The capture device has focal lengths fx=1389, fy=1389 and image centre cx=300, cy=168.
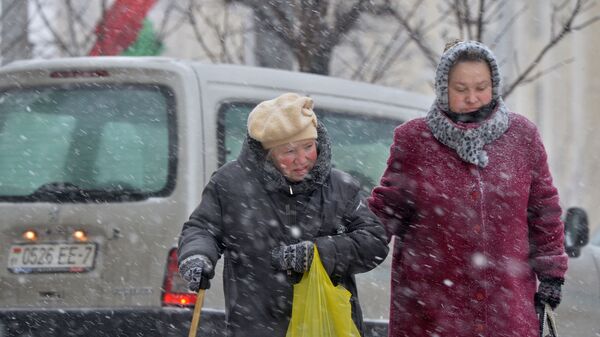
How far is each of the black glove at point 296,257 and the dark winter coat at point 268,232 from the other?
60 mm

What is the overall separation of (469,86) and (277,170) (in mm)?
702

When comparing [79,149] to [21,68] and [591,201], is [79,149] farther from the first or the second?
[591,201]

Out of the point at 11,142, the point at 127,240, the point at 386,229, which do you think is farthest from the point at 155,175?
the point at 386,229

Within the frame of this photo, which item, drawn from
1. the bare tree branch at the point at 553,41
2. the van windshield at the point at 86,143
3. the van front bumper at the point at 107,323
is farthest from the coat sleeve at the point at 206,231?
the bare tree branch at the point at 553,41

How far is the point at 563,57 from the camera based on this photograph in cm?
2839

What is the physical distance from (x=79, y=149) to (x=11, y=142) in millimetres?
417

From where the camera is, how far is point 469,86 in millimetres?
4645

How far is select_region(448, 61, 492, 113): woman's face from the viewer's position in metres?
4.65

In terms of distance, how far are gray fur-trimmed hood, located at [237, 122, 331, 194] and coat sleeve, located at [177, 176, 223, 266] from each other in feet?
0.49

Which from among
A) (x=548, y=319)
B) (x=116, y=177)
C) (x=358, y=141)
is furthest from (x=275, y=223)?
(x=358, y=141)

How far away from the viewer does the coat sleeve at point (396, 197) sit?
4742mm

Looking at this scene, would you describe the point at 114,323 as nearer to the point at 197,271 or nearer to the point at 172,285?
the point at 172,285

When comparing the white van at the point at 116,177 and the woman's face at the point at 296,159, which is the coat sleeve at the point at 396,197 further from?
the white van at the point at 116,177

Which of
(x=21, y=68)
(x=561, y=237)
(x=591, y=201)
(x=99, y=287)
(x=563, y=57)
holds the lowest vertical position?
(x=99, y=287)
